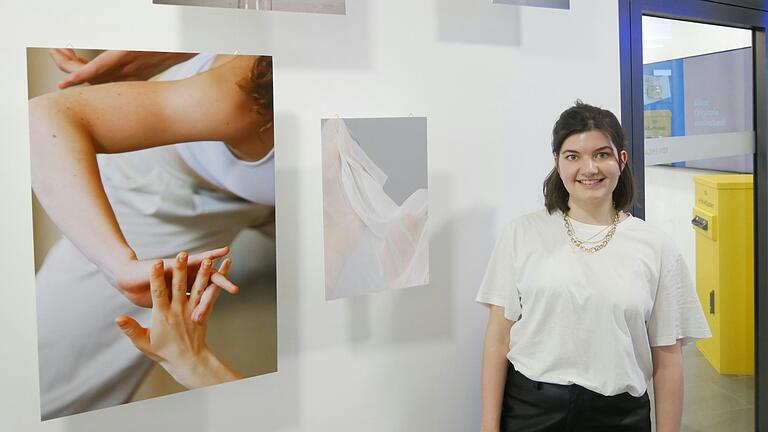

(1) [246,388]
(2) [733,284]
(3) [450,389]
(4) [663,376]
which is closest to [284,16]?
(1) [246,388]

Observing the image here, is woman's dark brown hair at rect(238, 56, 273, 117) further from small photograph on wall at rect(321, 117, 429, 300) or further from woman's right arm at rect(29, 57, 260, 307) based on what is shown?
small photograph on wall at rect(321, 117, 429, 300)

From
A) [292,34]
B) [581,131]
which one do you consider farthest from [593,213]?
[292,34]

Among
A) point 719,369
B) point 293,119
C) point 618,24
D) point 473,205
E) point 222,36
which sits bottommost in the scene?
point 719,369

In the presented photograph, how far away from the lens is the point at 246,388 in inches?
69.9

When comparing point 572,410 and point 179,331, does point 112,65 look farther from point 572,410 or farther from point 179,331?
point 572,410

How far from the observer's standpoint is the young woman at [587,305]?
1774mm

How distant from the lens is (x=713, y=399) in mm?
2859

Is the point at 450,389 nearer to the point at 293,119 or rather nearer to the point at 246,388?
the point at 246,388

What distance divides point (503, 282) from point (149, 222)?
0.93m

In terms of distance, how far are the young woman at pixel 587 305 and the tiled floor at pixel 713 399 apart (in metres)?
1.02

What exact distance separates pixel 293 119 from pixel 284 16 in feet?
0.85

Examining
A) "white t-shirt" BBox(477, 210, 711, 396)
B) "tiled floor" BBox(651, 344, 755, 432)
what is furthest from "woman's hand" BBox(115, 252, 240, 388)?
"tiled floor" BBox(651, 344, 755, 432)

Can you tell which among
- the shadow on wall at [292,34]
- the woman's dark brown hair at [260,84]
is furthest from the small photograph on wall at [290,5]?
the woman's dark brown hair at [260,84]

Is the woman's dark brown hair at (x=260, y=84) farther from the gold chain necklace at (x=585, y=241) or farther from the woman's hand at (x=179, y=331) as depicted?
the gold chain necklace at (x=585, y=241)
